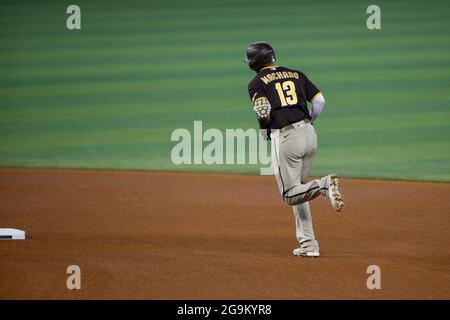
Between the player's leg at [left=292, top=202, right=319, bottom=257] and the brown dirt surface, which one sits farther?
the player's leg at [left=292, top=202, right=319, bottom=257]

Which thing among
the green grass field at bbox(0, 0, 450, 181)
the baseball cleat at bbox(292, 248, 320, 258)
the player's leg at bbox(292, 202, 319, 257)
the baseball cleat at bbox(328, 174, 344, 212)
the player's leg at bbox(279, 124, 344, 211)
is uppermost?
the green grass field at bbox(0, 0, 450, 181)

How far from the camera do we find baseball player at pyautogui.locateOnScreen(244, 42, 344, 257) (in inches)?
284

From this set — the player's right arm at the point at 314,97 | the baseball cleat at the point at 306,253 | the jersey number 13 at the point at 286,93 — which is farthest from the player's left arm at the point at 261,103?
the baseball cleat at the point at 306,253

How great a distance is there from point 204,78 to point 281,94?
13.2 meters

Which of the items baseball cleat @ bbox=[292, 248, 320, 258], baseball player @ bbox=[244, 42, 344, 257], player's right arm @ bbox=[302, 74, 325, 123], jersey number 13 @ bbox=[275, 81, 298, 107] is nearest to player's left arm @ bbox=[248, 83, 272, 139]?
baseball player @ bbox=[244, 42, 344, 257]

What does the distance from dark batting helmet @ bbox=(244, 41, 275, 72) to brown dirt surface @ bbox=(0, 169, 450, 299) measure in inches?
62.2

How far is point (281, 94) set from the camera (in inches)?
286

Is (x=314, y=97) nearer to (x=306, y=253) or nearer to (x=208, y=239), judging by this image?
(x=306, y=253)

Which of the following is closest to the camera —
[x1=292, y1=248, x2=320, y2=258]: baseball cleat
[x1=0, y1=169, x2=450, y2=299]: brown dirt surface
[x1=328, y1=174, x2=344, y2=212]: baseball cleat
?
[x1=0, y1=169, x2=450, y2=299]: brown dirt surface

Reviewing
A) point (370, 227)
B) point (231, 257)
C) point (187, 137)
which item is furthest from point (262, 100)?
point (187, 137)

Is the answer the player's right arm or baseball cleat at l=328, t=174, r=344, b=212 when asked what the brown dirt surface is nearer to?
baseball cleat at l=328, t=174, r=344, b=212

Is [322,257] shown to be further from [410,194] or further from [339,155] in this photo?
[339,155]

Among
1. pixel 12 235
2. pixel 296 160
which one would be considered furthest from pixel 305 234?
pixel 12 235

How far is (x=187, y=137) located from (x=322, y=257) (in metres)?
7.78
